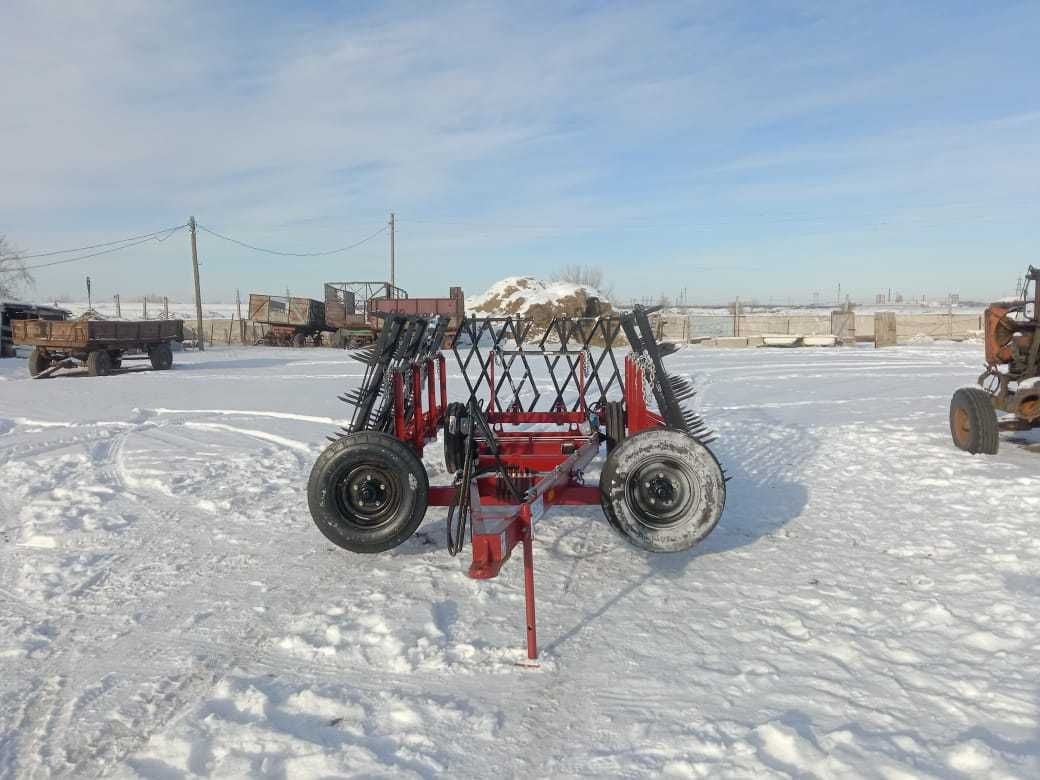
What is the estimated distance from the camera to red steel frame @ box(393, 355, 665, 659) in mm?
3467

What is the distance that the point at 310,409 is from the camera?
11758 mm

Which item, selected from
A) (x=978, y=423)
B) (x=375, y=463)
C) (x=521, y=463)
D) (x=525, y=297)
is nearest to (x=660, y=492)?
(x=521, y=463)

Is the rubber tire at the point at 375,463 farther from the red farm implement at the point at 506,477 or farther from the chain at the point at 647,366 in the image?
the chain at the point at 647,366

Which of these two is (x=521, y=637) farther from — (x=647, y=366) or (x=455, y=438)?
(x=455, y=438)

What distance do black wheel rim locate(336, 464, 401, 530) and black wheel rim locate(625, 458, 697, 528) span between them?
154 cm

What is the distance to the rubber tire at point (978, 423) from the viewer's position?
7867mm

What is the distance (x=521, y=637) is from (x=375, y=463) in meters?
1.60

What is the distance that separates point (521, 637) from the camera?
3.75 metres

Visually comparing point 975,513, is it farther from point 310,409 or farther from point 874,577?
point 310,409

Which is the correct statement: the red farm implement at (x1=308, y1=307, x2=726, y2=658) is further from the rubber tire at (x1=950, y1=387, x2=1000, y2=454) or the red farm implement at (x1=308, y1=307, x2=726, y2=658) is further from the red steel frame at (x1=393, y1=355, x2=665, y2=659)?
the rubber tire at (x1=950, y1=387, x2=1000, y2=454)

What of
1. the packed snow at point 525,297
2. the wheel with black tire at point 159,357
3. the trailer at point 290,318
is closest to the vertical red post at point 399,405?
the wheel with black tire at point 159,357

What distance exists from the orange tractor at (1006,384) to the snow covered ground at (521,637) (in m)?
0.85

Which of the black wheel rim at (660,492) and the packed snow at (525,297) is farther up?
the packed snow at (525,297)

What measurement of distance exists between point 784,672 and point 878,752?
2.14 feet
